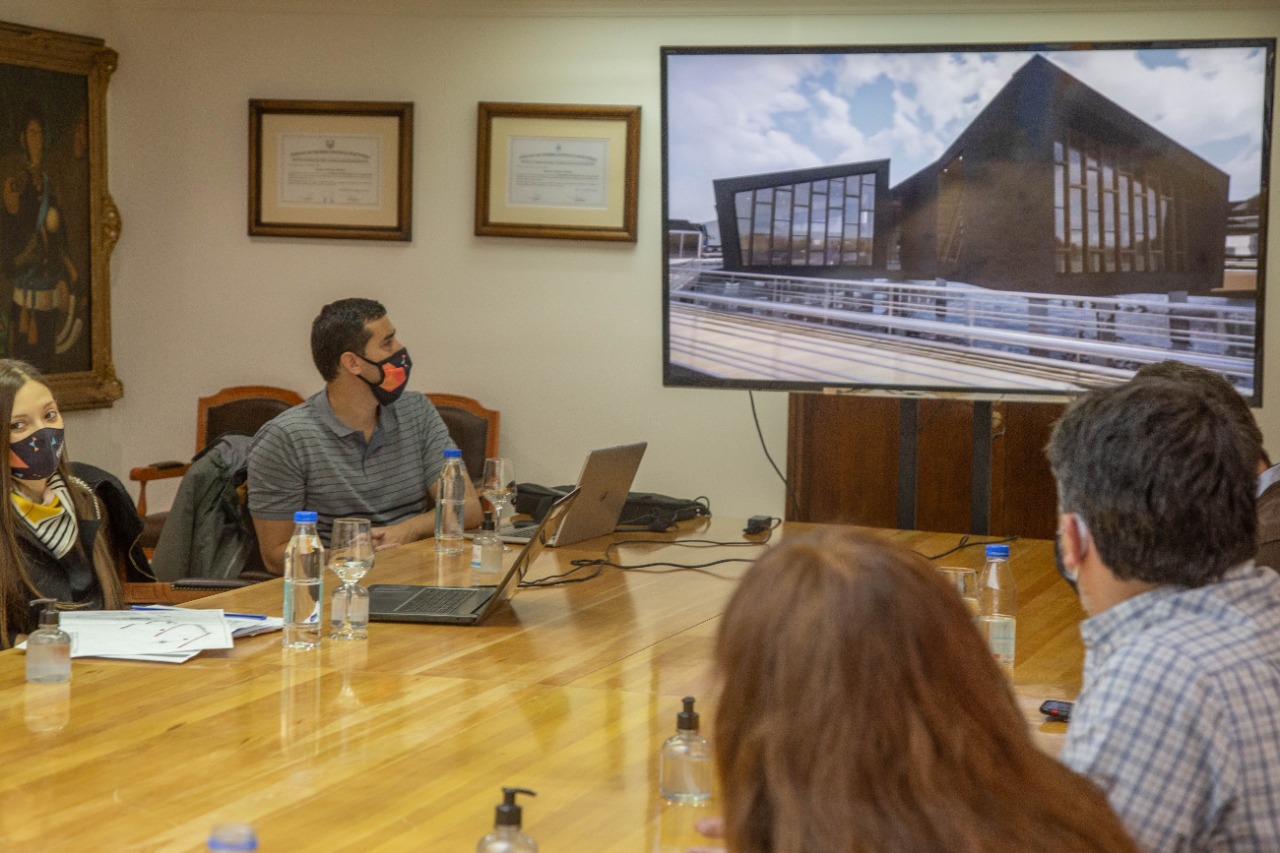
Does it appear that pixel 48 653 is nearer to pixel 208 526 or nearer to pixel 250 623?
pixel 250 623

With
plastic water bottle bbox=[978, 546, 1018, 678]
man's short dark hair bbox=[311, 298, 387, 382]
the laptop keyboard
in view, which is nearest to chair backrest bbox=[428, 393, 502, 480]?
man's short dark hair bbox=[311, 298, 387, 382]

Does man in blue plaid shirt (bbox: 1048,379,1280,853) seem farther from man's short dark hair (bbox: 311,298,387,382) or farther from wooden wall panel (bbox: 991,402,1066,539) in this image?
wooden wall panel (bbox: 991,402,1066,539)

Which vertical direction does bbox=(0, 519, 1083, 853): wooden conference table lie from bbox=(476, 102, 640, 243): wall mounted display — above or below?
below

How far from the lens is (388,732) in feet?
7.09

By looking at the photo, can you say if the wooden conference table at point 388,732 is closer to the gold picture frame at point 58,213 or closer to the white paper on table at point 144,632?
the white paper on table at point 144,632

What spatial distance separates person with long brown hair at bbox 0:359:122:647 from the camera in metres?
3.19

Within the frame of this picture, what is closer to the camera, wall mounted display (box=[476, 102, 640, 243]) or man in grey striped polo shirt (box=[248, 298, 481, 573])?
man in grey striped polo shirt (box=[248, 298, 481, 573])

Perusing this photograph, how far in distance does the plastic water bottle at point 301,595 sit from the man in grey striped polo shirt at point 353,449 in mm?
1239

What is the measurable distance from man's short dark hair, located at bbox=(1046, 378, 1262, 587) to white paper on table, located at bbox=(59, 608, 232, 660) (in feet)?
5.38

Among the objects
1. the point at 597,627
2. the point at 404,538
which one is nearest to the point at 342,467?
the point at 404,538

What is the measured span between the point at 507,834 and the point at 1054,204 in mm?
4443

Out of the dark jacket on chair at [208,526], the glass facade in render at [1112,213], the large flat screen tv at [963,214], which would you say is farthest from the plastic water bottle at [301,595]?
the glass facade in render at [1112,213]

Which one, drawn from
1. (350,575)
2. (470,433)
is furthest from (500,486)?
(470,433)

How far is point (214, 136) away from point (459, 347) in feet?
4.62
